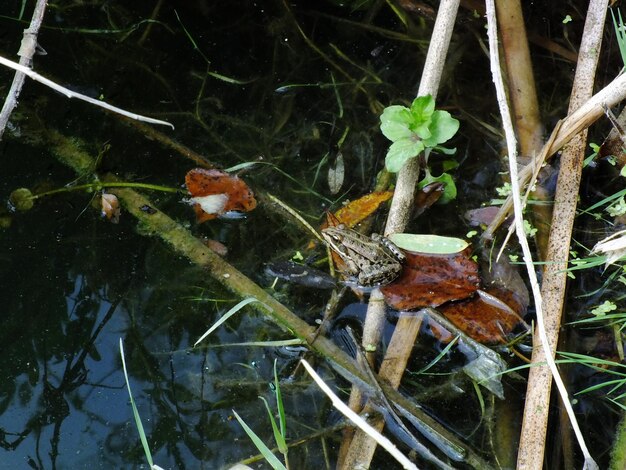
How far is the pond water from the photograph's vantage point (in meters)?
3.25

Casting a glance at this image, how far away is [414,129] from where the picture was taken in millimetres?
3502

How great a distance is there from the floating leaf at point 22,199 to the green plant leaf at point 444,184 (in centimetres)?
227

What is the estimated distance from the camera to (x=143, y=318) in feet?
11.7

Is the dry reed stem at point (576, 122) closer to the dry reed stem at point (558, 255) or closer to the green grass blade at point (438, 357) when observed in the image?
the dry reed stem at point (558, 255)

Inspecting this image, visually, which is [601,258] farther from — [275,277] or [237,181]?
[237,181]

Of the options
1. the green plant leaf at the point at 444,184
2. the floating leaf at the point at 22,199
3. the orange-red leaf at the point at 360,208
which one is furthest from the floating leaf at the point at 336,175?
the floating leaf at the point at 22,199

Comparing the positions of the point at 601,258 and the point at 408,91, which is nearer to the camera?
the point at 601,258

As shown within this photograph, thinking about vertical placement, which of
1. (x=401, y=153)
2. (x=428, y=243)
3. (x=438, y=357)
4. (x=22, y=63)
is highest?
(x=22, y=63)

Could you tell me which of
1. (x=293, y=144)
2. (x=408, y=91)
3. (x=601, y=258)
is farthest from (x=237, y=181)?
(x=601, y=258)

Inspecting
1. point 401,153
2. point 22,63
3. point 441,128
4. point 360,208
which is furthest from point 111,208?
point 441,128

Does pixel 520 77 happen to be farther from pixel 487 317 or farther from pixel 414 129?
pixel 487 317

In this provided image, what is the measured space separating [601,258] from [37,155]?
326cm

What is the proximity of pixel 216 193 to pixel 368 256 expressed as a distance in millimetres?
1062

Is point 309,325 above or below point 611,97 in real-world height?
below
